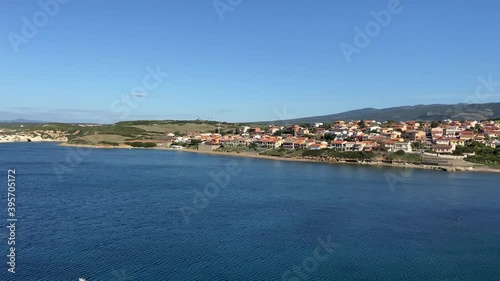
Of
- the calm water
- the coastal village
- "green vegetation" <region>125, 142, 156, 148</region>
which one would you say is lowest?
the calm water

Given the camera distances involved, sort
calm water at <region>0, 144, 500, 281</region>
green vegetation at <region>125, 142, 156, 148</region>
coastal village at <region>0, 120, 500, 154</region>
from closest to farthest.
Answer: calm water at <region>0, 144, 500, 281</region>
coastal village at <region>0, 120, 500, 154</region>
green vegetation at <region>125, 142, 156, 148</region>

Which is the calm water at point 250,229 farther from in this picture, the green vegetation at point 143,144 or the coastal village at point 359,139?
the green vegetation at point 143,144

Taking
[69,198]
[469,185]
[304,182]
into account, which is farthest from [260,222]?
[469,185]

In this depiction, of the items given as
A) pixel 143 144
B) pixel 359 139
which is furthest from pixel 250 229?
pixel 143 144

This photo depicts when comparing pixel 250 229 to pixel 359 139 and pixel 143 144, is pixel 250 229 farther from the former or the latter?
pixel 143 144

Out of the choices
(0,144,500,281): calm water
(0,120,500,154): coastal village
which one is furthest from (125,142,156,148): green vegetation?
(0,144,500,281): calm water

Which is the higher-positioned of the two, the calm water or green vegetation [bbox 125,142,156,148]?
green vegetation [bbox 125,142,156,148]

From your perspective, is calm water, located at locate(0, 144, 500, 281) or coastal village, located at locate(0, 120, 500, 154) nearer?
calm water, located at locate(0, 144, 500, 281)

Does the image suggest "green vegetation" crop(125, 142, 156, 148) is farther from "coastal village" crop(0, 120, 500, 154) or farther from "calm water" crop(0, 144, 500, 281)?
"calm water" crop(0, 144, 500, 281)
